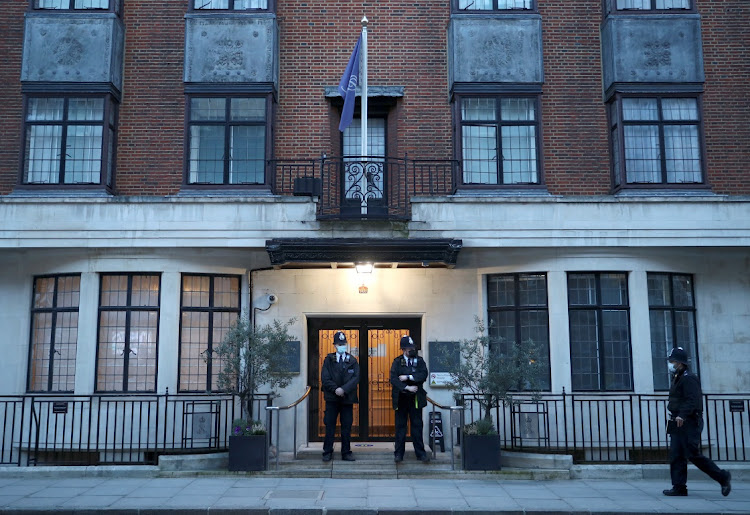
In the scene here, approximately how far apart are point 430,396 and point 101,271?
256 inches

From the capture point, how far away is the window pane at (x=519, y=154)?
15.0m

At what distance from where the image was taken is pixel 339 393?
41.7 ft

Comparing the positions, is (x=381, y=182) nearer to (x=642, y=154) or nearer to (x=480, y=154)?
(x=480, y=154)

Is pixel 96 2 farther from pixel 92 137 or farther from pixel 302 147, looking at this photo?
pixel 302 147

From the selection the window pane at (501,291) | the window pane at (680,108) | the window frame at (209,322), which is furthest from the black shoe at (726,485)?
the window frame at (209,322)

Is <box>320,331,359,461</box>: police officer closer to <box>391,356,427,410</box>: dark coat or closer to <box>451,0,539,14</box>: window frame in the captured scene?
<box>391,356,427,410</box>: dark coat

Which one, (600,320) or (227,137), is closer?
(600,320)

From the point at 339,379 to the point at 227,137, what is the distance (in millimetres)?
5252

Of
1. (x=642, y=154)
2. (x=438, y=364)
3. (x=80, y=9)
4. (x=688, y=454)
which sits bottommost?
(x=688, y=454)

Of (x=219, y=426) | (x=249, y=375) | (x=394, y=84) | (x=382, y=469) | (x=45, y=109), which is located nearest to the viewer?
(x=382, y=469)

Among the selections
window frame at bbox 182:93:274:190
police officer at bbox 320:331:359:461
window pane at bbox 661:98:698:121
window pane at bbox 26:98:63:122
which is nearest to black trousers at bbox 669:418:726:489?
police officer at bbox 320:331:359:461

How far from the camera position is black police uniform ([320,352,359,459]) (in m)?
12.8

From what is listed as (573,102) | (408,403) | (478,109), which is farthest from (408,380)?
(573,102)

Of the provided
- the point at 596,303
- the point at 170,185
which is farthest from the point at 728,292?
the point at 170,185
